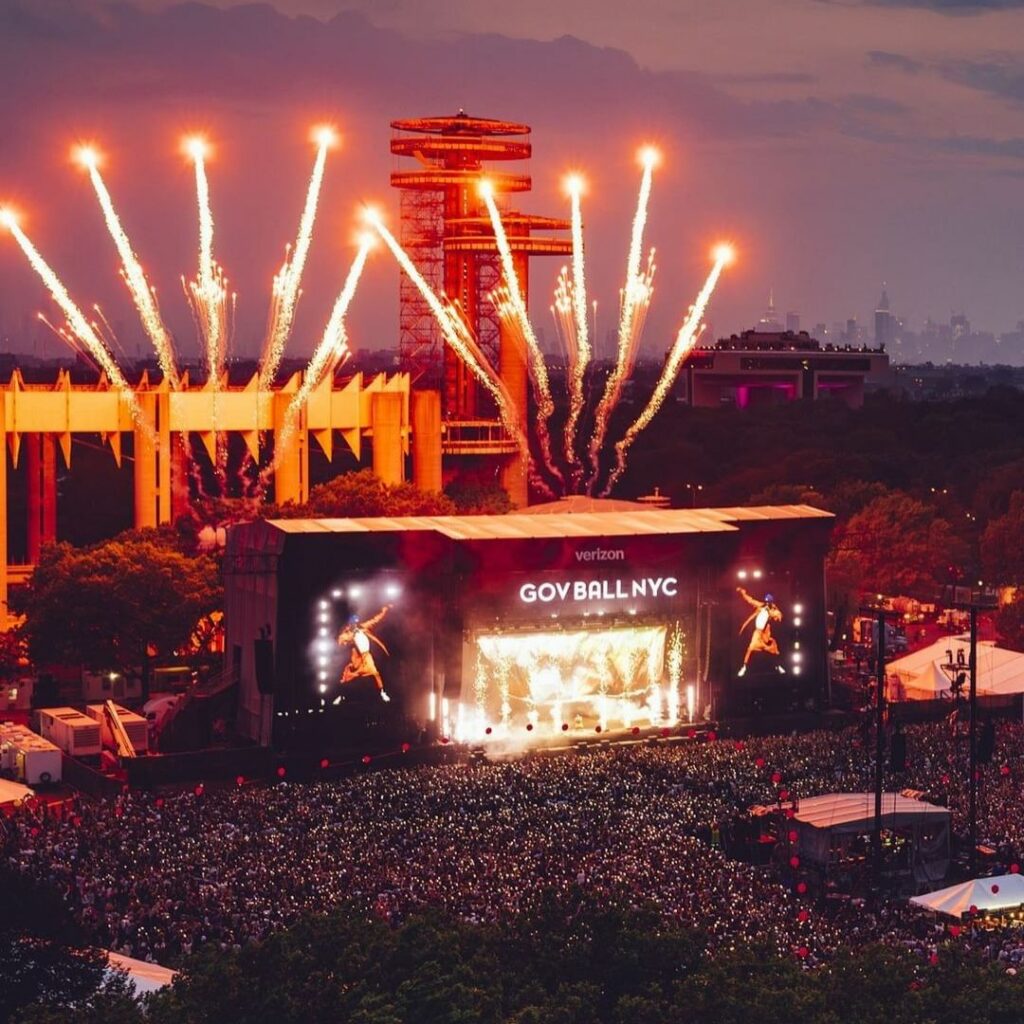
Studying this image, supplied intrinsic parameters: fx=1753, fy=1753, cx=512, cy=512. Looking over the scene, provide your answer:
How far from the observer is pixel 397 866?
958 inches

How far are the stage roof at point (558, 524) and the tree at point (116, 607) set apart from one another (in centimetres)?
457

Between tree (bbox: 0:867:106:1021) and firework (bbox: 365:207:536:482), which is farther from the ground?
firework (bbox: 365:207:536:482)

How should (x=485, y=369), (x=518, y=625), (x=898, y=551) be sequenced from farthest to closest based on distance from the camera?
1. (x=485, y=369)
2. (x=898, y=551)
3. (x=518, y=625)

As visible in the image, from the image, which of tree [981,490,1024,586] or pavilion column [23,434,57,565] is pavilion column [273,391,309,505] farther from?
tree [981,490,1024,586]

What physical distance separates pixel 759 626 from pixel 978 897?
16631 millimetres

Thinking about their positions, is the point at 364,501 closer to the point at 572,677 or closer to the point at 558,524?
the point at 558,524

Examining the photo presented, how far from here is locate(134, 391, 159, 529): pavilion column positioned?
47.8m

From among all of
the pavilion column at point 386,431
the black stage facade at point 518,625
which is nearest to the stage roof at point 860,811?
the black stage facade at point 518,625

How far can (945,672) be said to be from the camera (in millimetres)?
40562

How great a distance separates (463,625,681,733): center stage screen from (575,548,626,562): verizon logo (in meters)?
1.56

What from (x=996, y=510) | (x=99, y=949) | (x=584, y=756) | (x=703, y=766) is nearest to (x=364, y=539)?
(x=584, y=756)

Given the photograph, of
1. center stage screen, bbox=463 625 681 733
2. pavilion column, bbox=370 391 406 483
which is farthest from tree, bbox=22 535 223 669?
pavilion column, bbox=370 391 406 483

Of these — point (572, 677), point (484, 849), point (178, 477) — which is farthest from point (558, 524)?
point (484, 849)

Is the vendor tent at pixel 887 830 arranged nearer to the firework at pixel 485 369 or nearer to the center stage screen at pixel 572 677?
the center stage screen at pixel 572 677
